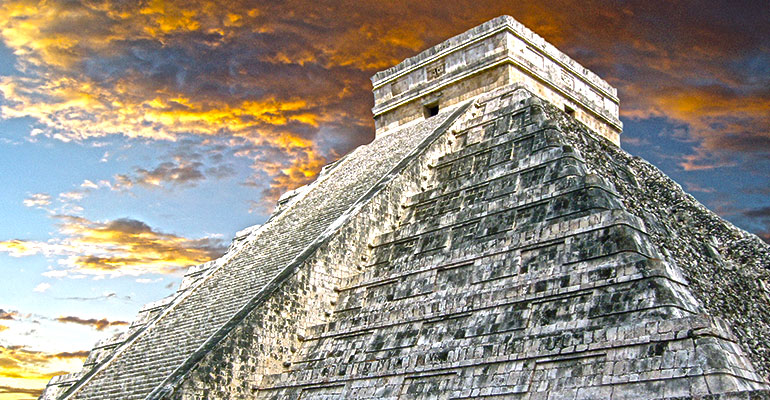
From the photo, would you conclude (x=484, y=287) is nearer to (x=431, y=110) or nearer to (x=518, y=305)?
(x=518, y=305)

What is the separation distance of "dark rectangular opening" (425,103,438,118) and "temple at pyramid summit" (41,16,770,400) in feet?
A: 4.97

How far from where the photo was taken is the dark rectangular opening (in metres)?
16.6

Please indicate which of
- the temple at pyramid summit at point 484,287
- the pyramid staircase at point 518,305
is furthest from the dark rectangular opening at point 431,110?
the pyramid staircase at point 518,305

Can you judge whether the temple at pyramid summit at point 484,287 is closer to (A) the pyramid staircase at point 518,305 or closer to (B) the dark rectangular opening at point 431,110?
(A) the pyramid staircase at point 518,305

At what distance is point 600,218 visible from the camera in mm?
8570

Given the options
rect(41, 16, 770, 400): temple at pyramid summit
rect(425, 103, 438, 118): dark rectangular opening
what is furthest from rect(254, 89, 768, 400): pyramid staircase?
rect(425, 103, 438, 118): dark rectangular opening

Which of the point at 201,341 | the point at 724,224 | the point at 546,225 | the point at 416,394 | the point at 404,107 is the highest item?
the point at 404,107

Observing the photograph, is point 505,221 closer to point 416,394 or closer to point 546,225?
point 546,225

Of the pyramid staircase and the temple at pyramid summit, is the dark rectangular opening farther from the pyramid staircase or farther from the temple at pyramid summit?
the pyramid staircase

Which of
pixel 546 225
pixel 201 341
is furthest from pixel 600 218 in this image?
pixel 201 341

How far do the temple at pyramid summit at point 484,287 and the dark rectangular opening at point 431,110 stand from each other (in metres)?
1.51

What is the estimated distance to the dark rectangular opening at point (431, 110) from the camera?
54.6 ft

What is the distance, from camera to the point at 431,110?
1686 cm

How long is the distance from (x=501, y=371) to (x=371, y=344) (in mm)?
2221
